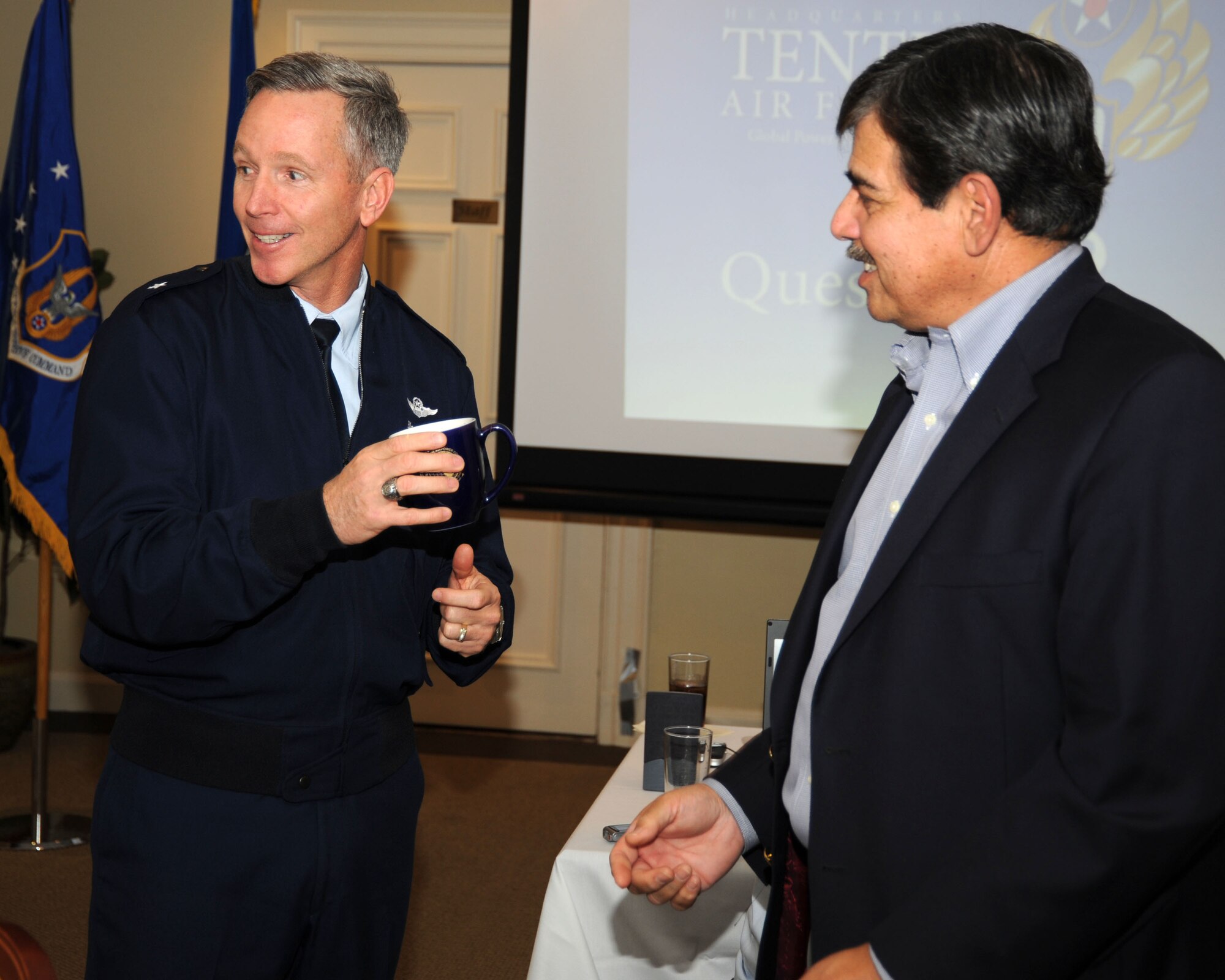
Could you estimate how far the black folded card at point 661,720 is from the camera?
1931 mm

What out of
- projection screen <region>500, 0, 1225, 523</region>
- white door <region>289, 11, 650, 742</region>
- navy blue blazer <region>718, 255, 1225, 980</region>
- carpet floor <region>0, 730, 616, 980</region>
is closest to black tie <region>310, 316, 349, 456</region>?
navy blue blazer <region>718, 255, 1225, 980</region>

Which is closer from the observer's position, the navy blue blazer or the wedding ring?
the navy blue blazer

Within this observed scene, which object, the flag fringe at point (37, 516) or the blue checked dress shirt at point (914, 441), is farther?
the flag fringe at point (37, 516)

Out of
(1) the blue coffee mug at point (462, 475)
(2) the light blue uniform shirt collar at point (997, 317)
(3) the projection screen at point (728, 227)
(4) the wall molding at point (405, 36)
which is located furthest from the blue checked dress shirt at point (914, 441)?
(4) the wall molding at point (405, 36)

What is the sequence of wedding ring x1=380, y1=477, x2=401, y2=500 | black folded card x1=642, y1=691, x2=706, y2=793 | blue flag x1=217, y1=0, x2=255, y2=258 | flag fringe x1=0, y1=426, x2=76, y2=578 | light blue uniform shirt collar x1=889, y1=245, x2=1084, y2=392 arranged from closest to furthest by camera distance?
light blue uniform shirt collar x1=889, y1=245, x2=1084, y2=392
wedding ring x1=380, y1=477, x2=401, y2=500
black folded card x1=642, y1=691, x2=706, y2=793
flag fringe x1=0, y1=426, x2=76, y2=578
blue flag x1=217, y1=0, x2=255, y2=258

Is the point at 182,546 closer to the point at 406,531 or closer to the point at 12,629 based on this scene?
the point at 406,531

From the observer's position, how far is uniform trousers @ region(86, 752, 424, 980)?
4.51ft

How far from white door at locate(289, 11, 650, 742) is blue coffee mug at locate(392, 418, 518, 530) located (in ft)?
10.1

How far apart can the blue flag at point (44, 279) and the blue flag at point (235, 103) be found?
407 mm

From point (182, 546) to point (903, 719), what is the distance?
2.64 feet

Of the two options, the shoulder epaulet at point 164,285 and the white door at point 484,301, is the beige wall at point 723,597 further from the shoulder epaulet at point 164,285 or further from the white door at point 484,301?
the shoulder epaulet at point 164,285

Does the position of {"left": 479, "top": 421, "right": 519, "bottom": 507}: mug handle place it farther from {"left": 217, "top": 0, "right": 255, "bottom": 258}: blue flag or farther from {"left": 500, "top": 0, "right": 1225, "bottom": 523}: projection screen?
{"left": 217, "top": 0, "right": 255, "bottom": 258}: blue flag

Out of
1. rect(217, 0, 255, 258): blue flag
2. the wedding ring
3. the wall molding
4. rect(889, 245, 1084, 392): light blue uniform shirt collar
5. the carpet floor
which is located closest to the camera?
rect(889, 245, 1084, 392): light blue uniform shirt collar

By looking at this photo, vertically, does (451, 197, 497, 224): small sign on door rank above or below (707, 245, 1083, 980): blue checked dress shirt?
above
